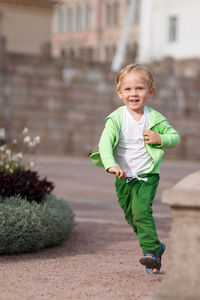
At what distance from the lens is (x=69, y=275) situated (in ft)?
21.2

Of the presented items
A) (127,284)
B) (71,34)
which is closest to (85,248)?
(127,284)

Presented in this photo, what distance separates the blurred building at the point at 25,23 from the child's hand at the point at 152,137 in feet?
107

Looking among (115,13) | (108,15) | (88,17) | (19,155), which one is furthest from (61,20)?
(19,155)

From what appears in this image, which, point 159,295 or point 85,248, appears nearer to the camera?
point 159,295

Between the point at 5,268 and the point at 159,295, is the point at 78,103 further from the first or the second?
the point at 159,295

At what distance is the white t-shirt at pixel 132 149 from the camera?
250 inches

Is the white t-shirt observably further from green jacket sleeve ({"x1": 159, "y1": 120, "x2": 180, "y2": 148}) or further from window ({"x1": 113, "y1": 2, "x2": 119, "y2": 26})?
window ({"x1": 113, "y1": 2, "x2": 119, "y2": 26})

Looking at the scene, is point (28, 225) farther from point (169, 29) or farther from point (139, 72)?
point (169, 29)

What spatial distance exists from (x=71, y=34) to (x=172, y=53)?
2751cm

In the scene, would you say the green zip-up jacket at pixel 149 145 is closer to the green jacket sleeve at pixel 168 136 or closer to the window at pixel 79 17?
the green jacket sleeve at pixel 168 136

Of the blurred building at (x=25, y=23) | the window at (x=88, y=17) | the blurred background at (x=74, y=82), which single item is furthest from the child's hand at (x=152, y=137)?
the window at (x=88, y=17)

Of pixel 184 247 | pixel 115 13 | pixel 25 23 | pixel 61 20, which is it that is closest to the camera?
pixel 184 247

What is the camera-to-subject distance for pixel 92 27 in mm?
68688

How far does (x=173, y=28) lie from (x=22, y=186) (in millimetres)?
39632
